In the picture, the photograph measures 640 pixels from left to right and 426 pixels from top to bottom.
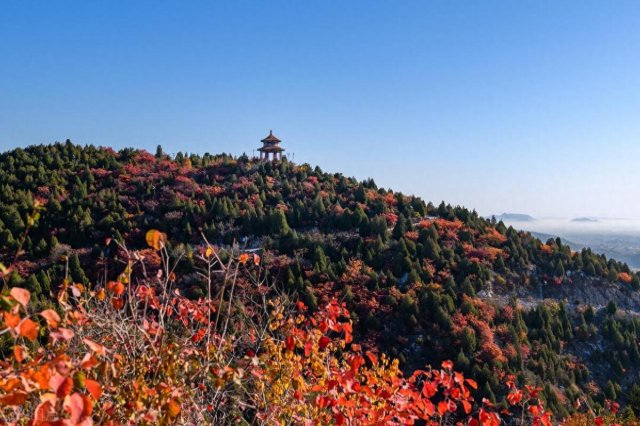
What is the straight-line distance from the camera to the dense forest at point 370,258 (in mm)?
18344

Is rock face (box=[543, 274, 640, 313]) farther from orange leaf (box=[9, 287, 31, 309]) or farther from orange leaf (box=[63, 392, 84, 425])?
orange leaf (box=[9, 287, 31, 309])

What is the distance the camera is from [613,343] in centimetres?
2017

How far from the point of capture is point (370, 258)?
23141mm

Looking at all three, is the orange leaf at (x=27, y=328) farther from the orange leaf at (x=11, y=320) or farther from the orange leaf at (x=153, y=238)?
the orange leaf at (x=153, y=238)

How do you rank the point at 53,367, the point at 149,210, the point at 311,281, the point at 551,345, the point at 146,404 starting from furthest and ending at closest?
1. the point at 149,210
2. the point at 311,281
3. the point at 551,345
4. the point at 146,404
5. the point at 53,367

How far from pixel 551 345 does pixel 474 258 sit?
226 inches

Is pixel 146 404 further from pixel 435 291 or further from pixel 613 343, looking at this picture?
pixel 613 343

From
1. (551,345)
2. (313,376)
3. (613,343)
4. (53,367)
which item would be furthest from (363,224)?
(53,367)

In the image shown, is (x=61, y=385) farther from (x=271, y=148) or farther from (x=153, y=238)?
(x=271, y=148)

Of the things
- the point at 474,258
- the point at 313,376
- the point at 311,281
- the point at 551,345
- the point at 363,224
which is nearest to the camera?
the point at 313,376

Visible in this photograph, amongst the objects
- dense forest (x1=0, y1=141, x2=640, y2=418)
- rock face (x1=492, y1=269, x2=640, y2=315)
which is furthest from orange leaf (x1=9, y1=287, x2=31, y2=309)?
rock face (x1=492, y1=269, x2=640, y2=315)

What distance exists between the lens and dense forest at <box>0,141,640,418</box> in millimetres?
18344

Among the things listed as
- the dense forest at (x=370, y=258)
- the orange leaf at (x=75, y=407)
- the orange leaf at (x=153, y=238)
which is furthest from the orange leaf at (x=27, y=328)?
the dense forest at (x=370, y=258)

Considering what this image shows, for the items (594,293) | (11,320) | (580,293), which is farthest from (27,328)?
(594,293)
